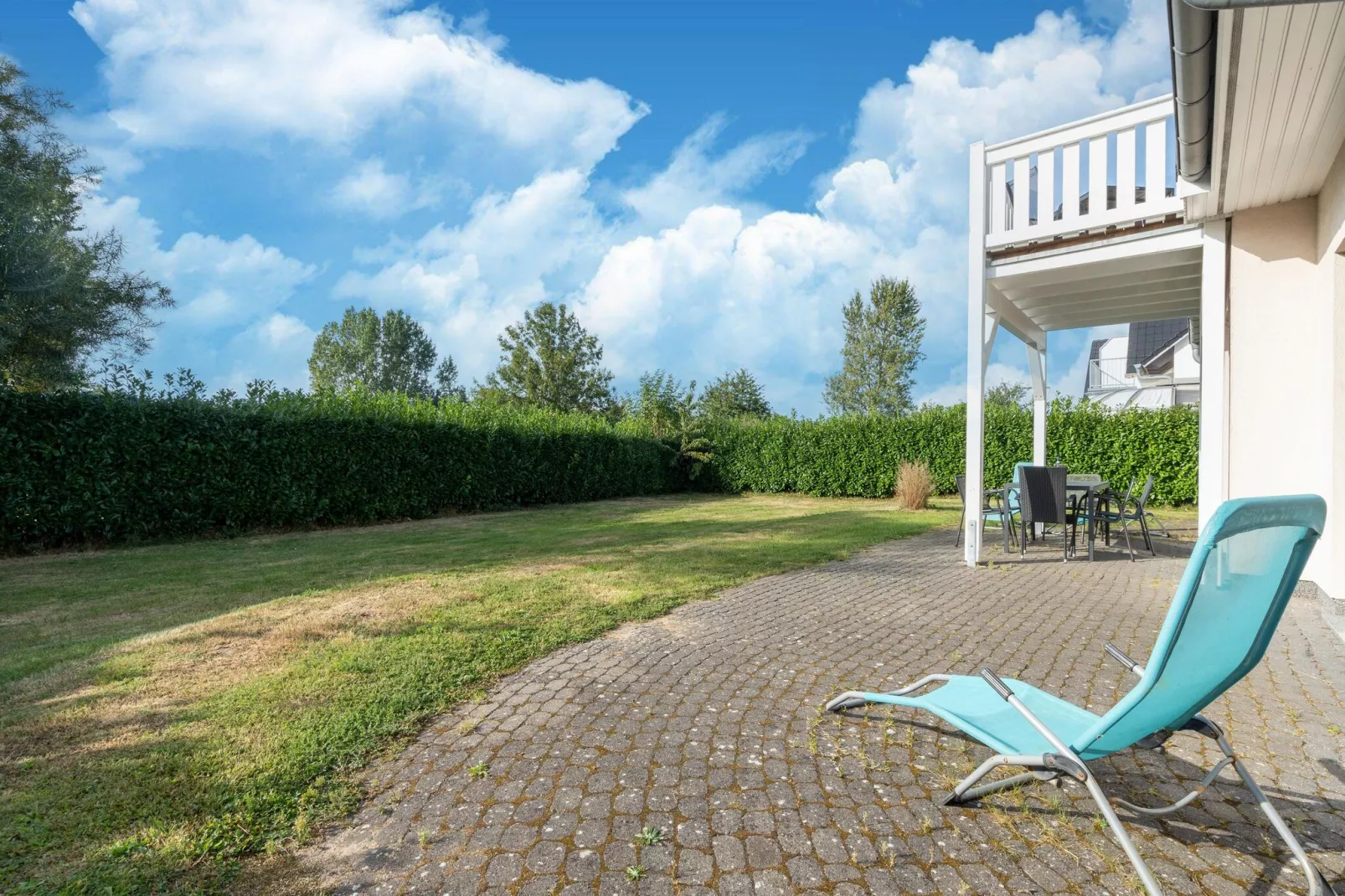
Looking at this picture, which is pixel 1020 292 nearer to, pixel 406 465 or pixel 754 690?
pixel 754 690

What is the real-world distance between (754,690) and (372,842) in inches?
78.4

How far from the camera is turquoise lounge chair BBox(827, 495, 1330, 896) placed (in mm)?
1905

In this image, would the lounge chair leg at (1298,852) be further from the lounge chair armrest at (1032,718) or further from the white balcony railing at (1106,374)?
the white balcony railing at (1106,374)

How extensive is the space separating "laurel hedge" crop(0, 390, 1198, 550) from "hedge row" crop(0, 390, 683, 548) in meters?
A: 0.02

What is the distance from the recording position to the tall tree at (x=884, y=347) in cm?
4478

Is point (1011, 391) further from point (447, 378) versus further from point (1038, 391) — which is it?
point (447, 378)

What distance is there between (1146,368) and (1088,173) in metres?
30.9

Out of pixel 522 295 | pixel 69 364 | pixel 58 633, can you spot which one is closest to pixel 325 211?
pixel 522 295

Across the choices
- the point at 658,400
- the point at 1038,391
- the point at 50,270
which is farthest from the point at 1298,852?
the point at 658,400

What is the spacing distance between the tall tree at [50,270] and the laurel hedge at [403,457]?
2034mm

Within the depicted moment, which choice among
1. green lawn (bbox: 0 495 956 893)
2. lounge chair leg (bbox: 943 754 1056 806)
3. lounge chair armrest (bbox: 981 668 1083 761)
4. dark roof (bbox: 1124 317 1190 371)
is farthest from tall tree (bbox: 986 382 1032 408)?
lounge chair armrest (bbox: 981 668 1083 761)

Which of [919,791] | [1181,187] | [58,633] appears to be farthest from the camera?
[1181,187]

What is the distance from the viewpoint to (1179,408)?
15.3 meters

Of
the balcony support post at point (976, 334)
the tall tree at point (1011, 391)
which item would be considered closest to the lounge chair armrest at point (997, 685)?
the balcony support post at point (976, 334)
